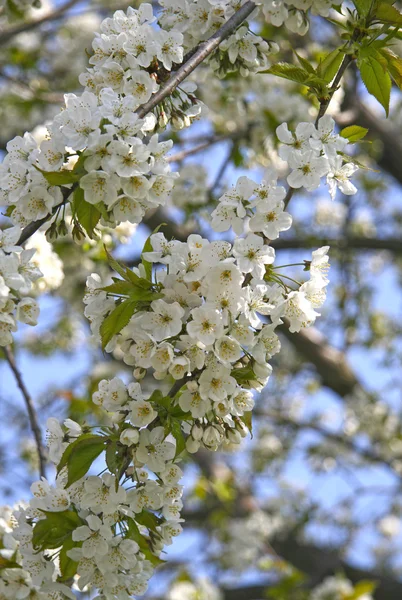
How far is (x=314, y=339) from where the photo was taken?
5.80m

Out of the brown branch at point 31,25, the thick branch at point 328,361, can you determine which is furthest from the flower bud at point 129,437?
the thick branch at point 328,361

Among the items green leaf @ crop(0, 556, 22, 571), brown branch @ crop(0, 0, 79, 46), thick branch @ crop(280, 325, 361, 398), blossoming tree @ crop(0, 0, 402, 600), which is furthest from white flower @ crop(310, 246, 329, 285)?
thick branch @ crop(280, 325, 361, 398)

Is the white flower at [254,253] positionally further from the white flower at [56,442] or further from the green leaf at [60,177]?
the white flower at [56,442]

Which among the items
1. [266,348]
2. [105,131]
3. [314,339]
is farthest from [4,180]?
[314,339]

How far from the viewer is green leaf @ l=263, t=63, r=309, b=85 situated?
168cm

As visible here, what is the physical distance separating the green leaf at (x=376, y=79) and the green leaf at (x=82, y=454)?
110 centimetres

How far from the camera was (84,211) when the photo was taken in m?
1.58

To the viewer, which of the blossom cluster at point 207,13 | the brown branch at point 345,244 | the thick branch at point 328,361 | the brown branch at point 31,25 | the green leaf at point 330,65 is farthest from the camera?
the thick branch at point 328,361

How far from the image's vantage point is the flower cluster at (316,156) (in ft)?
5.33

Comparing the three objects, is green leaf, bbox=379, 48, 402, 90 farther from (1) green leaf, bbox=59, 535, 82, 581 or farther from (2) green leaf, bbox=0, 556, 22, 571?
(2) green leaf, bbox=0, 556, 22, 571

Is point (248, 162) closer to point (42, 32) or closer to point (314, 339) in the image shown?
point (314, 339)

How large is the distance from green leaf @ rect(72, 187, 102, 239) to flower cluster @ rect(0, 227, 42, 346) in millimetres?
135

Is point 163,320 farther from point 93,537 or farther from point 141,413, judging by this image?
point 93,537

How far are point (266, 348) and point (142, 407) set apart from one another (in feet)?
0.99
